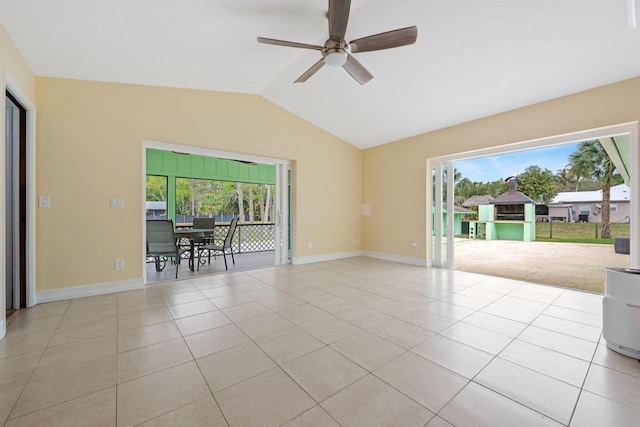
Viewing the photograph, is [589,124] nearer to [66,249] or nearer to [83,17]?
[83,17]

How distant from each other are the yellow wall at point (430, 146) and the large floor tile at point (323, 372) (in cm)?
378

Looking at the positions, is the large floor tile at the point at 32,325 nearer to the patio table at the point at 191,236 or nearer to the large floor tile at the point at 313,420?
the patio table at the point at 191,236

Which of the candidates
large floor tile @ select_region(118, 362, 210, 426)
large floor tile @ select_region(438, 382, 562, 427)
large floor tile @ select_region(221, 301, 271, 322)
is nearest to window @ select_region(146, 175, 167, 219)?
large floor tile @ select_region(221, 301, 271, 322)

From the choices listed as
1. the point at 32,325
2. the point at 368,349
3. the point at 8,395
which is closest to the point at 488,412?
the point at 368,349

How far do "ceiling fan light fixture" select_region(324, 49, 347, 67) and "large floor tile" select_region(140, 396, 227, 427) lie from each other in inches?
112

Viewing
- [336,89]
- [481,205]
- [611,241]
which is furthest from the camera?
[481,205]

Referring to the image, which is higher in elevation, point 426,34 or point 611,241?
point 426,34

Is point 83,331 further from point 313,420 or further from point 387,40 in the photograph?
point 387,40

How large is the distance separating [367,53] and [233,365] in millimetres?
3545

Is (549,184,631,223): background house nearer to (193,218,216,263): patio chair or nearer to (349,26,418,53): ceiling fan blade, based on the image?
(349,26,418,53): ceiling fan blade

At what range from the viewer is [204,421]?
1271mm

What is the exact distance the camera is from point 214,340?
6.95 feet

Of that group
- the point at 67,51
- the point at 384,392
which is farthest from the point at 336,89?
the point at 384,392

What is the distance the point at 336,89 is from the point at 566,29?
2664 mm
